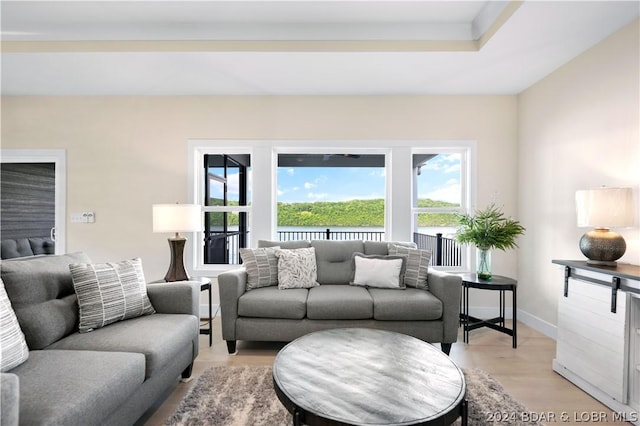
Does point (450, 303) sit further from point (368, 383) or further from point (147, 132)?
point (147, 132)

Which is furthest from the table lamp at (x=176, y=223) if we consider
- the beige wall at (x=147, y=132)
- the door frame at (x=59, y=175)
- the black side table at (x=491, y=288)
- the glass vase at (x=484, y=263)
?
the glass vase at (x=484, y=263)

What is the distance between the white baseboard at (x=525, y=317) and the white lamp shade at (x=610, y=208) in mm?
1396

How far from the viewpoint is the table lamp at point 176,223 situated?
281 centimetres

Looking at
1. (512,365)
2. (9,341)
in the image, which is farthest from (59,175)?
(512,365)

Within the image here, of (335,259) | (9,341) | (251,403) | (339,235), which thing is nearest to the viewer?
(9,341)

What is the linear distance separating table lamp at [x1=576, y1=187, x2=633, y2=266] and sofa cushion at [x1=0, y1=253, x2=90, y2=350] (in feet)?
11.5

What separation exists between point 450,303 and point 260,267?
1.75m

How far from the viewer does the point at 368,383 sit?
4.60 ft

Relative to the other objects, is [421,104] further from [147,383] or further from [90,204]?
[90,204]

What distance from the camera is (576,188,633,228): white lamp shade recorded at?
2094 mm

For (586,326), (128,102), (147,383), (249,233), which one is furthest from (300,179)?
(586,326)

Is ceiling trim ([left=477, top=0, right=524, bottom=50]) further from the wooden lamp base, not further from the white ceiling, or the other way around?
the wooden lamp base

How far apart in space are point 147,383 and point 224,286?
3.40 ft

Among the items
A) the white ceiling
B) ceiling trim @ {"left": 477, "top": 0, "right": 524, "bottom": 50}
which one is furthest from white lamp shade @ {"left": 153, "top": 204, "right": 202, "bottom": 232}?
ceiling trim @ {"left": 477, "top": 0, "right": 524, "bottom": 50}
